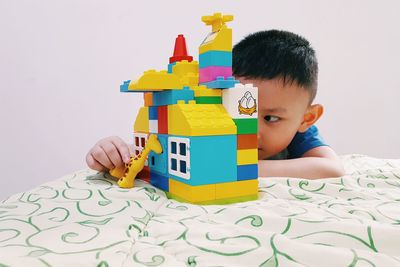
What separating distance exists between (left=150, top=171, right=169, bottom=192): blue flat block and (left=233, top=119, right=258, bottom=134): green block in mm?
149

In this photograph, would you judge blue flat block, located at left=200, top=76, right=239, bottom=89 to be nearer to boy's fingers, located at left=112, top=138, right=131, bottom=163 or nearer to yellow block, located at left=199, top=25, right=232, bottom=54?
yellow block, located at left=199, top=25, right=232, bottom=54

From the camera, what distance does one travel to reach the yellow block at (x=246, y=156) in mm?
623

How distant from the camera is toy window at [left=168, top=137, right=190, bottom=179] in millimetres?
585

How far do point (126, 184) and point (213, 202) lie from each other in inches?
6.2

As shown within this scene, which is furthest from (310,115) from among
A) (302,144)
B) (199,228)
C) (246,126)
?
(199,228)

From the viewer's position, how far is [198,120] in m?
0.59

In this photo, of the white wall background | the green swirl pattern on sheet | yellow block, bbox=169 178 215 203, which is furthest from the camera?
the white wall background

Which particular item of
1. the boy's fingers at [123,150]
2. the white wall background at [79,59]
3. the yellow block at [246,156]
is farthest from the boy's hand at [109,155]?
the white wall background at [79,59]

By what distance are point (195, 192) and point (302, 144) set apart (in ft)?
1.85

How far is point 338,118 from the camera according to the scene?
175cm

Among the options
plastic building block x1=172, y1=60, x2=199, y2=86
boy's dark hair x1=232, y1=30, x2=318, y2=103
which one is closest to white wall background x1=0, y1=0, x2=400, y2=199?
boy's dark hair x1=232, y1=30, x2=318, y2=103

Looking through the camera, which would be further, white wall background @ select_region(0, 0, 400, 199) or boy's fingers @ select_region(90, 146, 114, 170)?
white wall background @ select_region(0, 0, 400, 199)

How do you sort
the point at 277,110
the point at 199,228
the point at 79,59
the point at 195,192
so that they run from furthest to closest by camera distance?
the point at 79,59 → the point at 277,110 → the point at 195,192 → the point at 199,228

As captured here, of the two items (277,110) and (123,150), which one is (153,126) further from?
(277,110)
